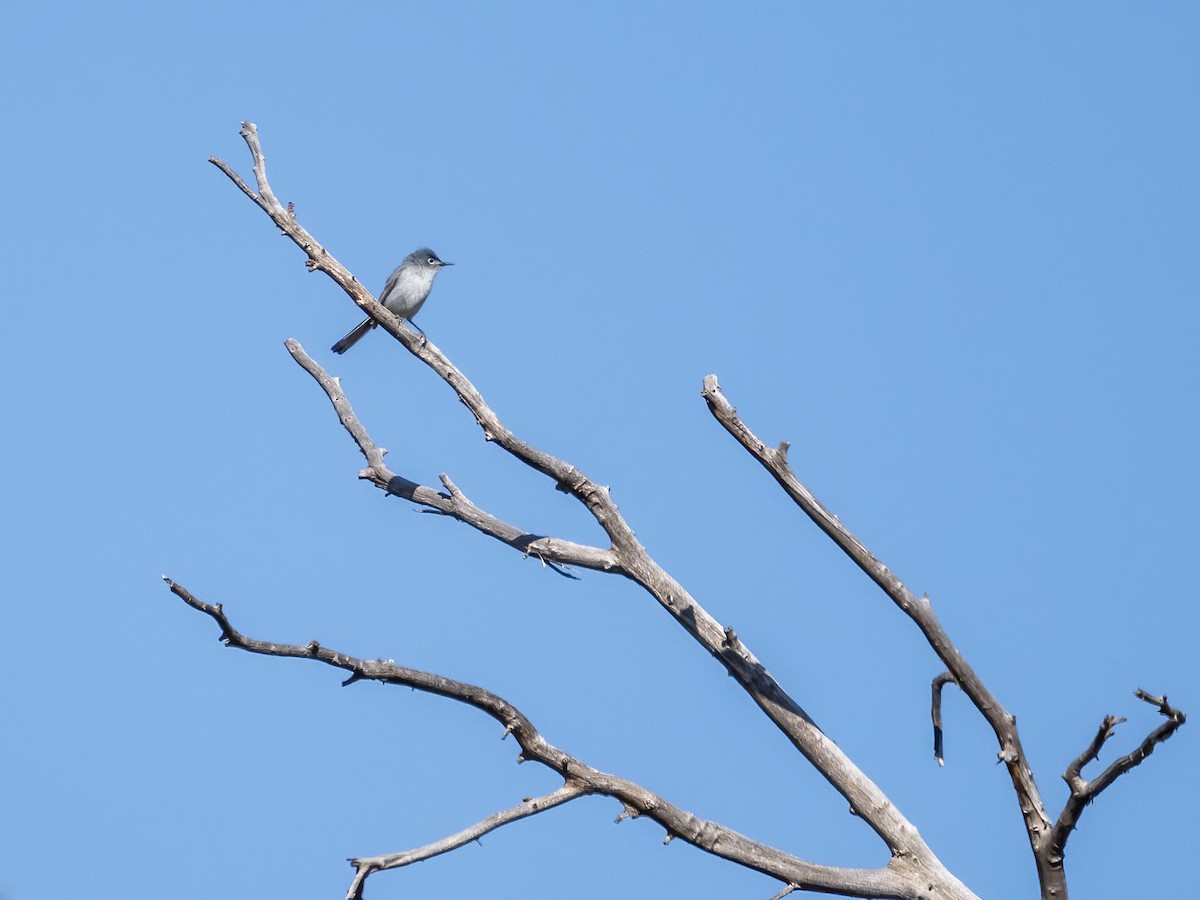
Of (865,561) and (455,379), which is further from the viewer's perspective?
(455,379)

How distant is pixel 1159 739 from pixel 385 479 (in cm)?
594

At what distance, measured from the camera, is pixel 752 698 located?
912 cm

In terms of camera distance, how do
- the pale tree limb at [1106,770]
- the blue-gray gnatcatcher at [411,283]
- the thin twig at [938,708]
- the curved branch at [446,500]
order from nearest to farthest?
1. the pale tree limb at [1106,770]
2. the thin twig at [938,708]
3. the curved branch at [446,500]
4. the blue-gray gnatcatcher at [411,283]

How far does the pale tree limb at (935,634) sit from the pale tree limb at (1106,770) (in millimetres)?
190

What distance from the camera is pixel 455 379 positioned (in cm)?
999

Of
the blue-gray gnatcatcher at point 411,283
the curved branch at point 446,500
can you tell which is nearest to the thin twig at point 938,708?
the curved branch at point 446,500

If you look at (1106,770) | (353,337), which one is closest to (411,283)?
(353,337)

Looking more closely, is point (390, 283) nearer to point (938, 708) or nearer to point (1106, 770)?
point (938, 708)

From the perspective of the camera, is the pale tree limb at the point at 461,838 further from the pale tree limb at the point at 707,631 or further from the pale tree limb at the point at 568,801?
the pale tree limb at the point at 707,631

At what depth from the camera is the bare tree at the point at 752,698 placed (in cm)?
752

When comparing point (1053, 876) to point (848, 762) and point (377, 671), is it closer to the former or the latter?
point (848, 762)

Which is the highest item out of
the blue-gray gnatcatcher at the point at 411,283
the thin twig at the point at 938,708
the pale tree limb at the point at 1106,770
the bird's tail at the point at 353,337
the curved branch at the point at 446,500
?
A: the blue-gray gnatcatcher at the point at 411,283

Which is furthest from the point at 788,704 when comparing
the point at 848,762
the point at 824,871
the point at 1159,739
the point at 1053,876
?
the point at 1159,739

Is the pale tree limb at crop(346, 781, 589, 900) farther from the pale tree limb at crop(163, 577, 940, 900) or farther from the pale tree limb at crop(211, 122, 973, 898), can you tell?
the pale tree limb at crop(211, 122, 973, 898)
